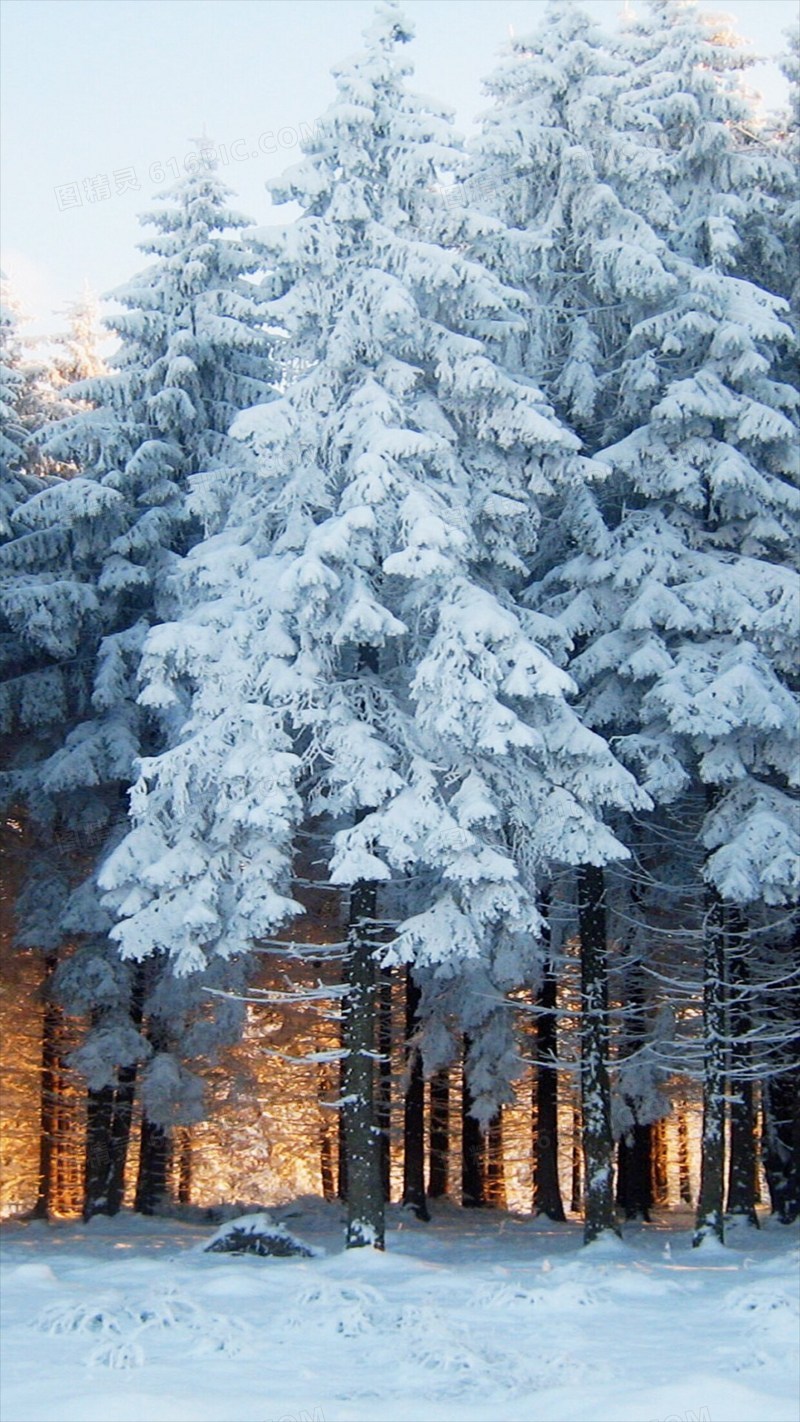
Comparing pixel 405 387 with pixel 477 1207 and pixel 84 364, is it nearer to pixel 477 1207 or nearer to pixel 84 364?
pixel 84 364

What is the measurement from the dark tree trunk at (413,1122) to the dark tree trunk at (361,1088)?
6414 millimetres

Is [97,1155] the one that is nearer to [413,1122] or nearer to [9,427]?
[413,1122]

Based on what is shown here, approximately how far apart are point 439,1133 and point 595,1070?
12.6m

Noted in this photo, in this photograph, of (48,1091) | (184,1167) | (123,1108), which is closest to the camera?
(123,1108)

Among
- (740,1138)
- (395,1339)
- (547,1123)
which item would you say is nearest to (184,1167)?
(547,1123)

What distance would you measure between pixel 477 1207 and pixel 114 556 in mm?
14476

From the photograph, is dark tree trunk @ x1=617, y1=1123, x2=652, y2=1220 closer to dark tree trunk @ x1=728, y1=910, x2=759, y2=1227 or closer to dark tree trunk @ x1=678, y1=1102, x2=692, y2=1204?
dark tree trunk @ x1=728, y1=910, x2=759, y2=1227

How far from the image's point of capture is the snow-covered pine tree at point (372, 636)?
1467cm

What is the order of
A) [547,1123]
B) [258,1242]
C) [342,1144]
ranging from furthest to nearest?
[342,1144] < [547,1123] < [258,1242]

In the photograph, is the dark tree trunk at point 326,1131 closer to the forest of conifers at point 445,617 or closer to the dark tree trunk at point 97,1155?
the forest of conifers at point 445,617

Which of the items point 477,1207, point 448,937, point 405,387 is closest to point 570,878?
point 448,937

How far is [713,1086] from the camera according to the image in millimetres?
17125

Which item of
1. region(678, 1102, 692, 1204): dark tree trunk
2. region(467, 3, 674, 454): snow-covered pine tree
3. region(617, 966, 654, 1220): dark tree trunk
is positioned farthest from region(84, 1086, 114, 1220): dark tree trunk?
region(678, 1102, 692, 1204): dark tree trunk

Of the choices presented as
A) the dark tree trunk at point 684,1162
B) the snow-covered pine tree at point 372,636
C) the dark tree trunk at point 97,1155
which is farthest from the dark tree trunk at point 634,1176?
the dark tree trunk at point 684,1162
